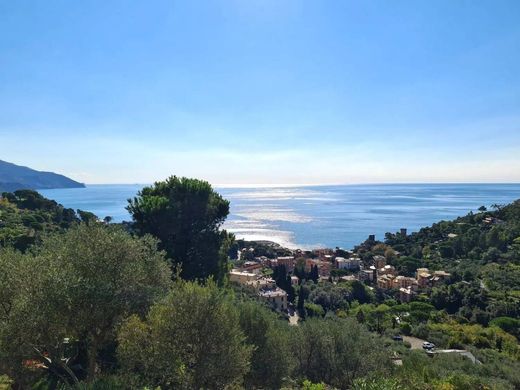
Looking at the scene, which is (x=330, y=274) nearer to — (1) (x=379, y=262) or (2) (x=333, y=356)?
(1) (x=379, y=262)

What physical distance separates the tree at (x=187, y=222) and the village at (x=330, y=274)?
464 inches

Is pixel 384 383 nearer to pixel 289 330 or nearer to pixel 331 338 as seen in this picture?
pixel 331 338

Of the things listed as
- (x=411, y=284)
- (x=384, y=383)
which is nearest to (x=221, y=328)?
(x=384, y=383)

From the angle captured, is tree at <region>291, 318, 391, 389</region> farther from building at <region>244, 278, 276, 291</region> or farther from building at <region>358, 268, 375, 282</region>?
building at <region>358, 268, 375, 282</region>

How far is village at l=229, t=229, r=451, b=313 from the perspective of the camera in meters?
41.2

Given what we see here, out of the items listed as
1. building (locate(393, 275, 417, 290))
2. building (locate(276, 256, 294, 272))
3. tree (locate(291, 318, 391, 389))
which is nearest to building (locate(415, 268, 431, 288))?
building (locate(393, 275, 417, 290))

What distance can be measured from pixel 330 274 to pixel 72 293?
48624 mm

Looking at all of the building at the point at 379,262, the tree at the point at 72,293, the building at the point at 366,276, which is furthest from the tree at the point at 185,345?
the building at the point at 379,262

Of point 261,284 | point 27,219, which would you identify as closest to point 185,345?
point 261,284

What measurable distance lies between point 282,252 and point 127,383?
198 feet

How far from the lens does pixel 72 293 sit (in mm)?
8484

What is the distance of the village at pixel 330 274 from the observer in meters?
41.2

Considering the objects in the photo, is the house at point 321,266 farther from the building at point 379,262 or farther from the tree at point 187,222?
the tree at point 187,222

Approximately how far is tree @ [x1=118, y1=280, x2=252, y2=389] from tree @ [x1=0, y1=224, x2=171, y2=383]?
2.65 feet
